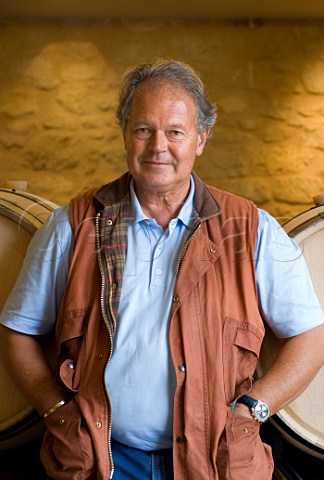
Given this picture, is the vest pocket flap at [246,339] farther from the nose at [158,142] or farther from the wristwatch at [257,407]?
the nose at [158,142]

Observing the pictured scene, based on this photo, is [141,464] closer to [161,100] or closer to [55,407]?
[55,407]

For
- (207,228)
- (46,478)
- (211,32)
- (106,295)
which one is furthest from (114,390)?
(211,32)

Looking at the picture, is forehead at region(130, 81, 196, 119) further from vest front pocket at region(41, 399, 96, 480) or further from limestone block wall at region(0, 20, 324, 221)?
limestone block wall at region(0, 20, 324, 221)

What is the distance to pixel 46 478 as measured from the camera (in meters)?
1.77

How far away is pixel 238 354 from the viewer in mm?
1684

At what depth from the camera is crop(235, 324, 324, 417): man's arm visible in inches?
66.8

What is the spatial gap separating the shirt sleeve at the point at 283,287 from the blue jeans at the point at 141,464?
0.43m

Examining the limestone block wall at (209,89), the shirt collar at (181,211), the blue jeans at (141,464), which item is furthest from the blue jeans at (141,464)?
the limestone block wall at (209,89)

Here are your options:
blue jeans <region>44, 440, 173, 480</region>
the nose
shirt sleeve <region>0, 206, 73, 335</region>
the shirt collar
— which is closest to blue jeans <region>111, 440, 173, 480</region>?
blue jeans <region>44, 440, 173, 480</region>

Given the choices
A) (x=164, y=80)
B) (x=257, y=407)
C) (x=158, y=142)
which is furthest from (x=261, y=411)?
(x=164, y=80)

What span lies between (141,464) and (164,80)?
962mm

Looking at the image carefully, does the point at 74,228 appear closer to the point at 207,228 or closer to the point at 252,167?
the point at 207,228

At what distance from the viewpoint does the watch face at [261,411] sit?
1.65 metres

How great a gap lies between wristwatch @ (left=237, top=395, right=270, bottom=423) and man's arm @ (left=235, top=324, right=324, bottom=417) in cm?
2
